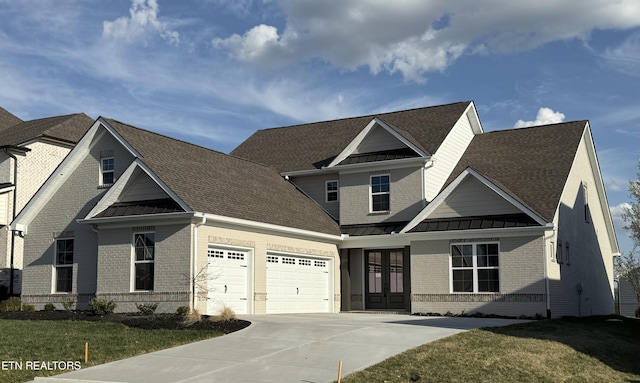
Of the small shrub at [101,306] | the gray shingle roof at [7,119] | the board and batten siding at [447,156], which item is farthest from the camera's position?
the gray shingle roof at [7,119]

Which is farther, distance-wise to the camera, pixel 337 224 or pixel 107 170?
pixel 337 224

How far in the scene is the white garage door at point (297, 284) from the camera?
26641mm

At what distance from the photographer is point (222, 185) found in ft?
85.9

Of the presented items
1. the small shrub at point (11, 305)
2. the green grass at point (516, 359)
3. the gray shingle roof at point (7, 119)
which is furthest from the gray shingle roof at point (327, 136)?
the small shrub at point (11, 305)

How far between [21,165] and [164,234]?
1387cm

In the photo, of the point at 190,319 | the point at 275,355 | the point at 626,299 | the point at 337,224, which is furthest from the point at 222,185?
the point at 626,299

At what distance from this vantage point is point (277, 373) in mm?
14094

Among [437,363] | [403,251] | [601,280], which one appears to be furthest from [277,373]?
[601,280]

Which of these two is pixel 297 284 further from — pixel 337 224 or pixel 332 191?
pixel 332 191

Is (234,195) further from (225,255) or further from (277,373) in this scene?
(277,373)

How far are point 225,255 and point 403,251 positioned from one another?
28.7 ft

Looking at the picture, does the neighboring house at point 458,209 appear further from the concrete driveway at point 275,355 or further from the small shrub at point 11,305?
the small shrub at point 11,305

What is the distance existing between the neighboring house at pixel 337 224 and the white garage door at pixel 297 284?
0.08 meters

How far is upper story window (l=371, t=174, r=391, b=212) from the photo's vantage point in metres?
30.4
